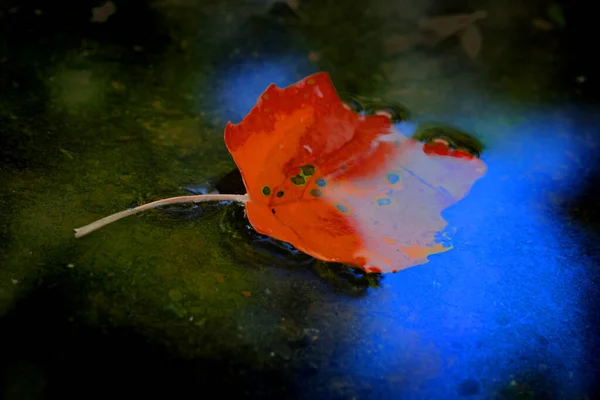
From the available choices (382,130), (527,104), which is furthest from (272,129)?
(527,104)

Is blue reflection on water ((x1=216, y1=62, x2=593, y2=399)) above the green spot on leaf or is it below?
below

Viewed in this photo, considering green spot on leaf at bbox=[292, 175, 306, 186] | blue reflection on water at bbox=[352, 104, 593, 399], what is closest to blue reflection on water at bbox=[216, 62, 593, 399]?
blue reflection on water at bbox=[352, 104, 593, 399]

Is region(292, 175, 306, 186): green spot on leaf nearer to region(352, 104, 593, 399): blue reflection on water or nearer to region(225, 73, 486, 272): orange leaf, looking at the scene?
region(225, 73, 486, 272): orange leaf

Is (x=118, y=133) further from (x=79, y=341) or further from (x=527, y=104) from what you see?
(x=527, y=104)

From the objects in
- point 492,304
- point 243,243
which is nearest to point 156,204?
point 243,243

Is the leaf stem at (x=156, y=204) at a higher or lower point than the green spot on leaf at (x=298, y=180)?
lower

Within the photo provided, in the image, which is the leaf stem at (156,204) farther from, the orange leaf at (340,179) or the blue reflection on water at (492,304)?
the blue reflection on water at (492,304)

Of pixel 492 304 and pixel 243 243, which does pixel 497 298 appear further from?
pixel 243 243

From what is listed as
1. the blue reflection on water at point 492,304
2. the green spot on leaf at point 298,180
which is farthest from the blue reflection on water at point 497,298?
the green spot on leaf at point 298,180

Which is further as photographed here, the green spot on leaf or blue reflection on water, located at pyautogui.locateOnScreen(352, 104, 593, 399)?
the green spot on leaf

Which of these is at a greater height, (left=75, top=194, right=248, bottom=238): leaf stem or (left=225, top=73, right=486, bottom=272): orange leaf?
(left=225, top=73, right=486, bottom=272): orange leaf
